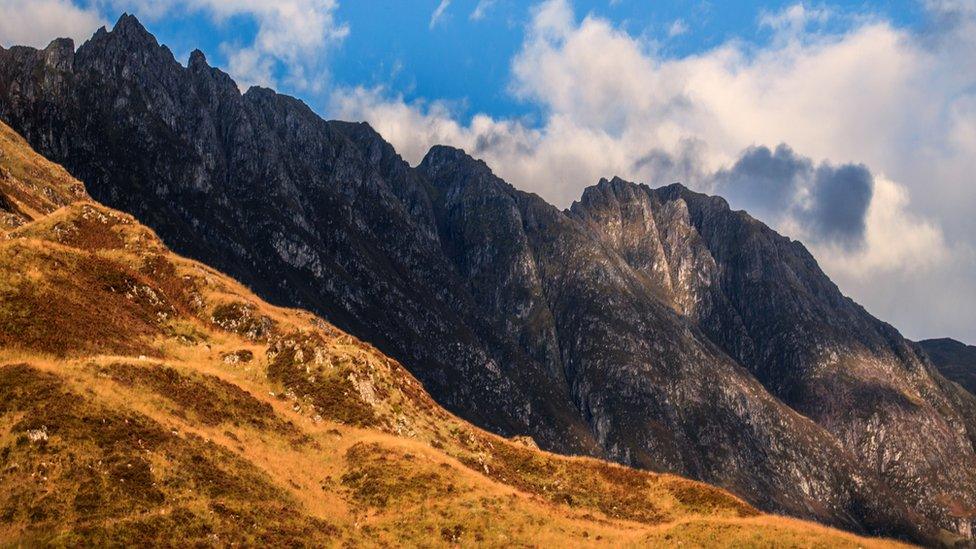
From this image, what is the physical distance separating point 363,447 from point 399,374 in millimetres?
20021

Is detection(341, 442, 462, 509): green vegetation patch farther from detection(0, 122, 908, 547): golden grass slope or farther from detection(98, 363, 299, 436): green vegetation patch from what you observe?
detection(98, 363, 299, 436): green vegetation patch

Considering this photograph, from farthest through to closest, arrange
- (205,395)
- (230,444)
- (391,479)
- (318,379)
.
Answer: (318,379), (205,395), (391,479), (230,444)

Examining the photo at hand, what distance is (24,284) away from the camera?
172ft

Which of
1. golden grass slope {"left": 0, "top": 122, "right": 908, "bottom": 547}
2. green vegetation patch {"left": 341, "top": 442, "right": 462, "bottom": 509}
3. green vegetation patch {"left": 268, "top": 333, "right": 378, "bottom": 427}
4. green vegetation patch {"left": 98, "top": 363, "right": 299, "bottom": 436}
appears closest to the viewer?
golden grass slope {"left": 0, "top": 122, "right": 908, "bottom": 547}

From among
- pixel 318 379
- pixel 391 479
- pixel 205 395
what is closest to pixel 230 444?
pixel 205 395

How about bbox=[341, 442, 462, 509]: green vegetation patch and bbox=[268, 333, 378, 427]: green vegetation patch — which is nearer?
bbox=[341, 442, 462, 509]: green vegetation patch

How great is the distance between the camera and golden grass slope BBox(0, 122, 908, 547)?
1331 inches

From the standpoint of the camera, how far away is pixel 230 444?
4494cm

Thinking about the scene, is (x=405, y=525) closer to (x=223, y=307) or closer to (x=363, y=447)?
(x=363, y=447)

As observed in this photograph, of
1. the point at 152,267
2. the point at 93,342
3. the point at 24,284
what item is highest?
the point at 152,267

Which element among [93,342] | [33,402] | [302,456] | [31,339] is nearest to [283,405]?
[302,456]

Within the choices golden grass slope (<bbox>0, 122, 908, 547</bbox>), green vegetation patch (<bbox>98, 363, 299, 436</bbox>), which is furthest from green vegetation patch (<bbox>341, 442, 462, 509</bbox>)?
green vegetation patch (<bbox>98, 363, 299, 436</bbox>)

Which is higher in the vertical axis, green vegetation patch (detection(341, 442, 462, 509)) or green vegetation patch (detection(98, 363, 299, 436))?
green vegetation patch (detection(98, 363, 299, 436))

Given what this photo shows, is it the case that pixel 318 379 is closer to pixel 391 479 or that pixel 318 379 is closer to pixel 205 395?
pixel 205 395
